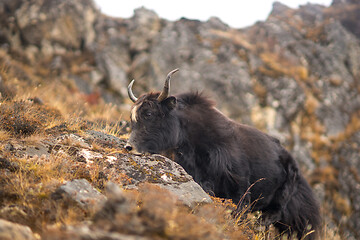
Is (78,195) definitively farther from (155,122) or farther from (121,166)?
(155,122)

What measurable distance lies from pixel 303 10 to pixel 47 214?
1437 inches

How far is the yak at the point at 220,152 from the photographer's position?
17.2 ft

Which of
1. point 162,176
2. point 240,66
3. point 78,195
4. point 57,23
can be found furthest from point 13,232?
point 57,23

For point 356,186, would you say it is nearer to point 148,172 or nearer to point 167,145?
point 167,145

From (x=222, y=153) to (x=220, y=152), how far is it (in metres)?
0.05

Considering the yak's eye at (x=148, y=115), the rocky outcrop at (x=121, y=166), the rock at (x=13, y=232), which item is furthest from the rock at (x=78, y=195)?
the yak's eye at (x=148, y=115)

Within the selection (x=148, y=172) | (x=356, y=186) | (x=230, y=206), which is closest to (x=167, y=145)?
(x=148, y=172)

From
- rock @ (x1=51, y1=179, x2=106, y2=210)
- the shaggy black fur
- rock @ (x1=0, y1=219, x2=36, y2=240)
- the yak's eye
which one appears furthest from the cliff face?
rock @ (x1=0, y1=219, x2=36, y2=240)

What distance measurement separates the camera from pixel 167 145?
5.37 m

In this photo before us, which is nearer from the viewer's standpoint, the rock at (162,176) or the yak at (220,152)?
the rock at (162,176)

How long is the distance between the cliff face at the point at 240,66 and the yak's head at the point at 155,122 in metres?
12.0

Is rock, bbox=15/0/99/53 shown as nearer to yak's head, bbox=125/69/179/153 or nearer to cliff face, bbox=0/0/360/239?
cliff face, bbox=0/0/360/239

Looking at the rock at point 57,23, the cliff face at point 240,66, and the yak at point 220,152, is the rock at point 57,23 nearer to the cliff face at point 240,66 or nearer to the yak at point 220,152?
the cliff face at point 240,66

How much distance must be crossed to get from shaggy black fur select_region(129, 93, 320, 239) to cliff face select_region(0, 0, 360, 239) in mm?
9206
